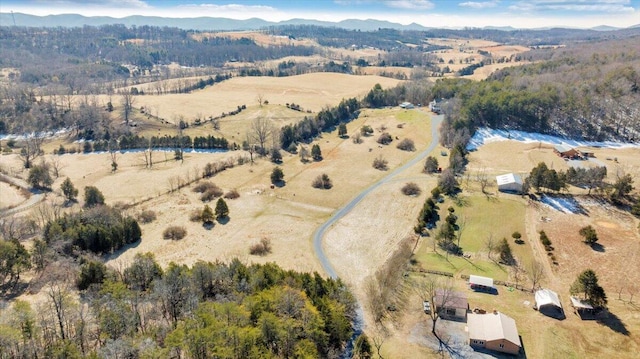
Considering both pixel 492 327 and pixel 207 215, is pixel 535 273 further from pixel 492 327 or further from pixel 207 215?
pixel 207 215

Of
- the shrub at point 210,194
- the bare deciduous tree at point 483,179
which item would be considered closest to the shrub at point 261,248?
the shrub at point 210,194

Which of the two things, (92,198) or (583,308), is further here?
(92,198)

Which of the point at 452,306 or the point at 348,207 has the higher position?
the point at 348,207

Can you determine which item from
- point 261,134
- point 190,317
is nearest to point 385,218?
point 190,317

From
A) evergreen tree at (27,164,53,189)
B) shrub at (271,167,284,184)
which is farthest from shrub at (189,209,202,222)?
evergreen tree at (27,164,53,189)

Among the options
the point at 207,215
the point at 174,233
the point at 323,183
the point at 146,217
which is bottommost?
the point at 174,233

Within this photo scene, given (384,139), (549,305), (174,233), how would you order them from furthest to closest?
1. (384,139)
2. (174,233)
3. (549,305)
